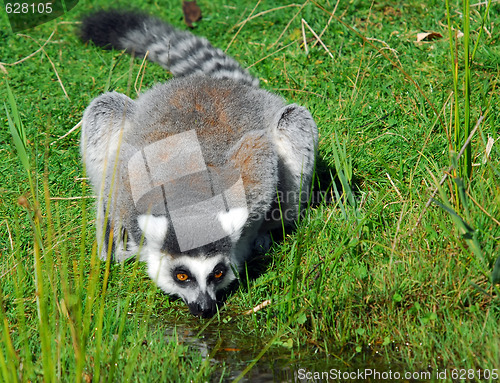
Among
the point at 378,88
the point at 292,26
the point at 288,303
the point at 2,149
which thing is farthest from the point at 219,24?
the point at 288,303

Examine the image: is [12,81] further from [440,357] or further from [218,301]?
[440,357]

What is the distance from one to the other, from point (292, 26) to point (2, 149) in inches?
121

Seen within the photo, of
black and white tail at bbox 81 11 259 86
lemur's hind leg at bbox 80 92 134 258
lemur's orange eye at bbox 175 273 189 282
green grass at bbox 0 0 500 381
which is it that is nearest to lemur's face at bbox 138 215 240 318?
lemur's orange eye at bbox 175 273 189 282

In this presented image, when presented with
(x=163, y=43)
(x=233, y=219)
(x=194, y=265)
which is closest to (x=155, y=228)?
(x=194, y=265)

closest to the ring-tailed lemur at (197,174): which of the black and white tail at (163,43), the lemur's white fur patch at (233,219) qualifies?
the lemur's white fur patch at (233,219)

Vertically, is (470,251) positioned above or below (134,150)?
below

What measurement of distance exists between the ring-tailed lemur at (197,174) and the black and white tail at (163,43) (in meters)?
0.16

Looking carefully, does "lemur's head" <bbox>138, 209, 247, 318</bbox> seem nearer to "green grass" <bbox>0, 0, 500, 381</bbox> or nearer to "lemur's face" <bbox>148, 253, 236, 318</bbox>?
"lemur's face" <bbox>148, 253, 236, 318</bbox>

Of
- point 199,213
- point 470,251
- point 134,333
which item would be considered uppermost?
point 199,213

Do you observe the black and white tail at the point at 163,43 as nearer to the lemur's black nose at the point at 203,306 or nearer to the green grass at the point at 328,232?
the green grass at the point at 328,232

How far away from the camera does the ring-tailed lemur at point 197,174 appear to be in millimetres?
3219

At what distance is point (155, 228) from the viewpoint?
10.4ft

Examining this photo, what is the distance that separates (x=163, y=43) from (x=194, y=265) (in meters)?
2.53

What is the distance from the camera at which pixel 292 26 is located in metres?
5.84
